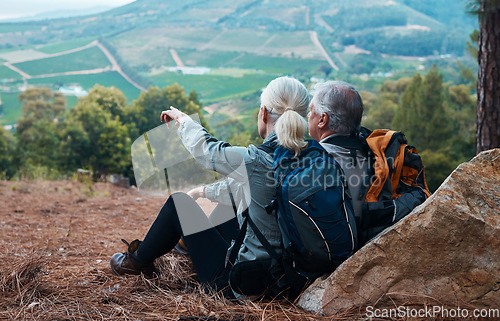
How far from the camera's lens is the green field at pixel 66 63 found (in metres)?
97.3

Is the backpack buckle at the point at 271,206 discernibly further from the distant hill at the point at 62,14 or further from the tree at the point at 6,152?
the distant hill at the point at 62,14

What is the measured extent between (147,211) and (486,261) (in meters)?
4.74

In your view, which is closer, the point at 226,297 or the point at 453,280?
the point at 453,280

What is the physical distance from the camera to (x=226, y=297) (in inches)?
96.7

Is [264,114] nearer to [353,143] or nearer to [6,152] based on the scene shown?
[353,143]

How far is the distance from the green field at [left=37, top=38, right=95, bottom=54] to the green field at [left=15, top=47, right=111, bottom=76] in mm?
6498

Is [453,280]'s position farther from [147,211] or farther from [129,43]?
[129,43]

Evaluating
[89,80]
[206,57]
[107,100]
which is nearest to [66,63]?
[89,80]

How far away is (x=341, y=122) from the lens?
2.32 meters

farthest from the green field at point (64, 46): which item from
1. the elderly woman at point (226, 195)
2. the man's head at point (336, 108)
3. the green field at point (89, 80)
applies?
the man's head at point (336, 108)

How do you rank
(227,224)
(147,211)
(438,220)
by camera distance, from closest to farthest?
(438,220), (227,224), (147,211)

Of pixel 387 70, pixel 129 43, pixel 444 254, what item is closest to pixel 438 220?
pixel 444 254

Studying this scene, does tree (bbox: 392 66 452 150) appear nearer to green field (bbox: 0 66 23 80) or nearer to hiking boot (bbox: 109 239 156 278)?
hiking boot (bbox: 109 239 156 278)

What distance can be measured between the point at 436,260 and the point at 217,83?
8570 cm
